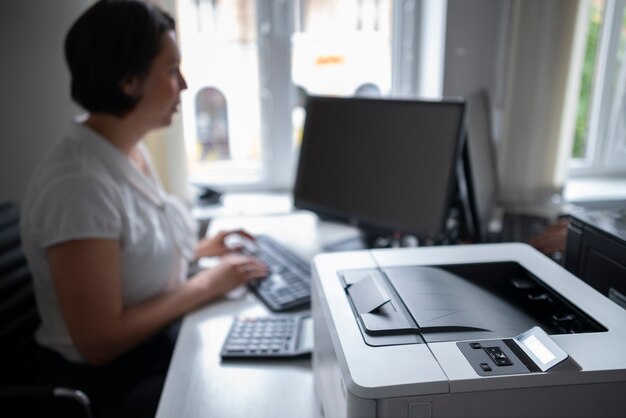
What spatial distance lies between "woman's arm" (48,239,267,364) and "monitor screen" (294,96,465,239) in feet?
1.64

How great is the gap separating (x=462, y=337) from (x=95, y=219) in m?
0.77

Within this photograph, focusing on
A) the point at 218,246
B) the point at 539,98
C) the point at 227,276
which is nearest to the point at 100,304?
the point at 227,276

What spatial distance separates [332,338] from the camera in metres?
0.66

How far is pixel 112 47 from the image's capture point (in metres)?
1.17

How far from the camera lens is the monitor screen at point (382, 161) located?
3.92 ft

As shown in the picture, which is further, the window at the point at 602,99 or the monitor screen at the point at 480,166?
the window at the point at 602,99

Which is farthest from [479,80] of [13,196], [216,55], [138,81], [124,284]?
[13,196]

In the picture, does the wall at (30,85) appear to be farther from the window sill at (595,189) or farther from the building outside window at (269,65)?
the window sill at (595,189)

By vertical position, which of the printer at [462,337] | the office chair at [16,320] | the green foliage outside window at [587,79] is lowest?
the office chair at [16,320]

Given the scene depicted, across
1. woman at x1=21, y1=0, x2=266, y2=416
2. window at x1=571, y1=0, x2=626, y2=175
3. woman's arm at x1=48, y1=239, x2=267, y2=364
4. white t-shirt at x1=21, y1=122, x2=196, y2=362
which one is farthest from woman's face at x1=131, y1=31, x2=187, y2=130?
window at x1=571, y1=0, x2=626, y2=175

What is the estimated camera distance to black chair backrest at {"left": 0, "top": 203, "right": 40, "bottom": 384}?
129 cm

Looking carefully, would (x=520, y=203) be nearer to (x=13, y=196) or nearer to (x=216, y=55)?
(x=216, y=55)

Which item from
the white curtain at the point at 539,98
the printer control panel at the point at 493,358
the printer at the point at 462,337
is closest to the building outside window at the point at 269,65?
the white curtain at the point at 539,98

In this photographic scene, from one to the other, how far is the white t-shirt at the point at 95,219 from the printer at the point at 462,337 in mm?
511
